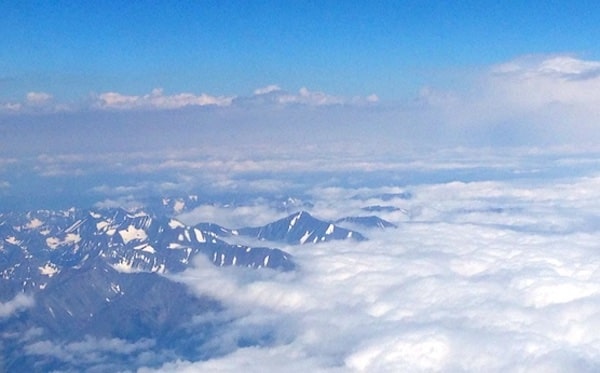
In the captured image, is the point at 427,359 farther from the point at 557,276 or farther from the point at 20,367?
the point at 20,367

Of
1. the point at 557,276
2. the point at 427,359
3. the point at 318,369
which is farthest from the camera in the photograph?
the point at 557,276

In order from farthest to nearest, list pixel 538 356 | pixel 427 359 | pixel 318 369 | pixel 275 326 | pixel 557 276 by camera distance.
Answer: pixel 275 326, pixel 557 276, pixel 318 369, pixel 427 359, pixel 538 356

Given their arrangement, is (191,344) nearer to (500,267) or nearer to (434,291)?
(434,291)

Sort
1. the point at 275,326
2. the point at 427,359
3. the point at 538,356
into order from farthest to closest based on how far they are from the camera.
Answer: the point at 275,326
the point at 427,359
the point at 538,356

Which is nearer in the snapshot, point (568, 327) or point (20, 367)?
point (568, 327)

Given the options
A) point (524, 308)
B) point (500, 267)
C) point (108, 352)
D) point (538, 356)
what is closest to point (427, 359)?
point (538, 356)

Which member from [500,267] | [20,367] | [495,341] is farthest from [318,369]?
[20,367]

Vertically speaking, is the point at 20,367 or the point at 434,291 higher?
the point at 434,291

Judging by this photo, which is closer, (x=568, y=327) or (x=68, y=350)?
(x=568, y=327)

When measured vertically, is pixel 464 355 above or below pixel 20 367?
above
